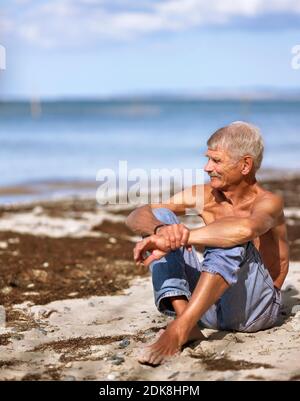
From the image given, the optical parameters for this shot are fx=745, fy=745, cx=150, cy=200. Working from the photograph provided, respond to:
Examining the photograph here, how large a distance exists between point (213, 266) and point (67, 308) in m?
1.83

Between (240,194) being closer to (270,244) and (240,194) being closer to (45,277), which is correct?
(270,244)

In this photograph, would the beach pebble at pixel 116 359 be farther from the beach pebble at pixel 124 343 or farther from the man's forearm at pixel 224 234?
the man's forearm at pixel 224 234

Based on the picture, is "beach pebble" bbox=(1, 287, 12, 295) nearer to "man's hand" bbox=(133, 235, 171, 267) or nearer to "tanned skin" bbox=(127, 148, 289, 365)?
"tanned skin" bbox=(127, 148, 289, 365)

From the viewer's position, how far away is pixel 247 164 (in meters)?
3.98

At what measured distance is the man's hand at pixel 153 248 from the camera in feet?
12.4

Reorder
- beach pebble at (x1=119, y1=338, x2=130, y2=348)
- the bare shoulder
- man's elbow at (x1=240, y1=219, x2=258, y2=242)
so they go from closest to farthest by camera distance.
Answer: man's elbow at (x1=240, y1=219, x2=258, y2=242) → the bare shoulder → beach pebble at (x1=119, y1=338, x2=130, y2=348)

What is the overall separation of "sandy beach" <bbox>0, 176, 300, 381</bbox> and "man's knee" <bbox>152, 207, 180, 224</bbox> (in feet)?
2.21

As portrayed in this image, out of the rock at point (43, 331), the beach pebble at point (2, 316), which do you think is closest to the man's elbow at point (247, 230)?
the rock at point (43, 331)

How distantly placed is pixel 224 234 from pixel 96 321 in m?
1.54

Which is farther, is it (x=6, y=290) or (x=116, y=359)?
(x=6, y=290)

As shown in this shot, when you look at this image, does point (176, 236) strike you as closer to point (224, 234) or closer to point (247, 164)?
point (224, 234)

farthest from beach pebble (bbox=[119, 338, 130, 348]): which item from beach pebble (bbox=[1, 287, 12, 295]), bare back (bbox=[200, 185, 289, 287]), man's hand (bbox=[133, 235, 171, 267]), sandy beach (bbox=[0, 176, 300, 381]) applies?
beach pebble (bbox=[1, 287, 12, 295])

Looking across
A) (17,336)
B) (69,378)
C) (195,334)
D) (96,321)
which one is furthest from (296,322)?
(17,336)

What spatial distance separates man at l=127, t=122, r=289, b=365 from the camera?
372 cm
